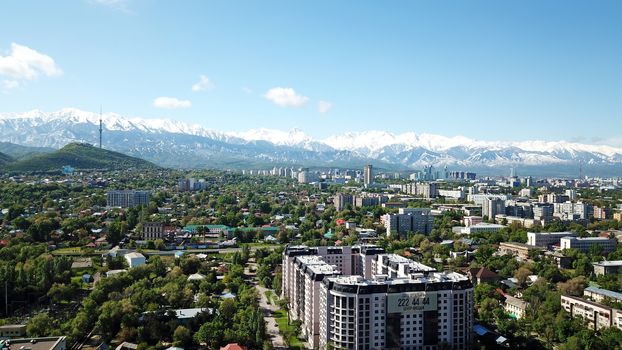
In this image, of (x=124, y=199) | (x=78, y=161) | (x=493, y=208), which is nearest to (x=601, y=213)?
(x=493, y=208)

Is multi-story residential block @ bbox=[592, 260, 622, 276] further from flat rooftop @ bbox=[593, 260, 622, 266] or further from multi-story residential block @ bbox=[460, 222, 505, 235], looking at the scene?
multi-story residential block @ bbox=[460, 222, 505, 235]

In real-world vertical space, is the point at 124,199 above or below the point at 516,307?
above

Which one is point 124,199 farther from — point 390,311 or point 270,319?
point 390,311

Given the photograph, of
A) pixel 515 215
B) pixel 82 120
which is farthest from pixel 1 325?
pixel 82 120

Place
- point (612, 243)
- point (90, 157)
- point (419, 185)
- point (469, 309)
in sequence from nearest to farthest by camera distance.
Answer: point (469, 309) < point (612, 243) < point (419, 185) < point (90, 157)

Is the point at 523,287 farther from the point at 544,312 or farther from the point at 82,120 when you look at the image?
the point at 82,120

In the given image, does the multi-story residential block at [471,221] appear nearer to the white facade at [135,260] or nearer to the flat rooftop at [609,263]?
the flat rooftop at [609,263]
